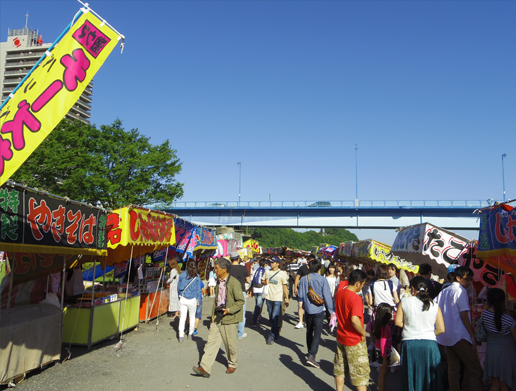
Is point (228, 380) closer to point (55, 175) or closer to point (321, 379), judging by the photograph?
point (321, 379)

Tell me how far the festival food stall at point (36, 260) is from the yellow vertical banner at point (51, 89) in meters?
1.22

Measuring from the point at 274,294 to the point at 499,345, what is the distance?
5.21 meters

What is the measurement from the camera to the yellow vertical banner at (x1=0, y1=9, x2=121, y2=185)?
4.15 metres

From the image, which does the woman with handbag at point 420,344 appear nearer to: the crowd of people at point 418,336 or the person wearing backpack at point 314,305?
the crowd of people at point 418,336

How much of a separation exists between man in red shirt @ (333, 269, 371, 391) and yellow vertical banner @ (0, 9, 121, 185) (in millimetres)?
4221

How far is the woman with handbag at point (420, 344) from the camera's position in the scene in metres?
4.80

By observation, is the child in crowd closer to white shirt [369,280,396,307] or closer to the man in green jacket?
white shirt [369,280,396,307]

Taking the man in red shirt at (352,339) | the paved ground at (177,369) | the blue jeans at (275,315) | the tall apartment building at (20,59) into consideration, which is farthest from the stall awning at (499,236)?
the tall apartment building at (20,59)

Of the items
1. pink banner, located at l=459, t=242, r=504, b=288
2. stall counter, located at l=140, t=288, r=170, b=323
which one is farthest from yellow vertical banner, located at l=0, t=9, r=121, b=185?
pink banner, located at l=459, t=242, r=504, b=288

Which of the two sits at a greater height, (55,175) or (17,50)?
(17,50)

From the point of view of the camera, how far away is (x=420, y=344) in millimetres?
4844

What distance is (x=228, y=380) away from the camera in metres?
6.39

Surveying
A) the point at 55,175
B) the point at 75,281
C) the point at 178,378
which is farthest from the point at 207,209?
the point at 178,378

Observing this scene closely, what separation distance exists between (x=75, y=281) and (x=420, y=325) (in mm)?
7828
